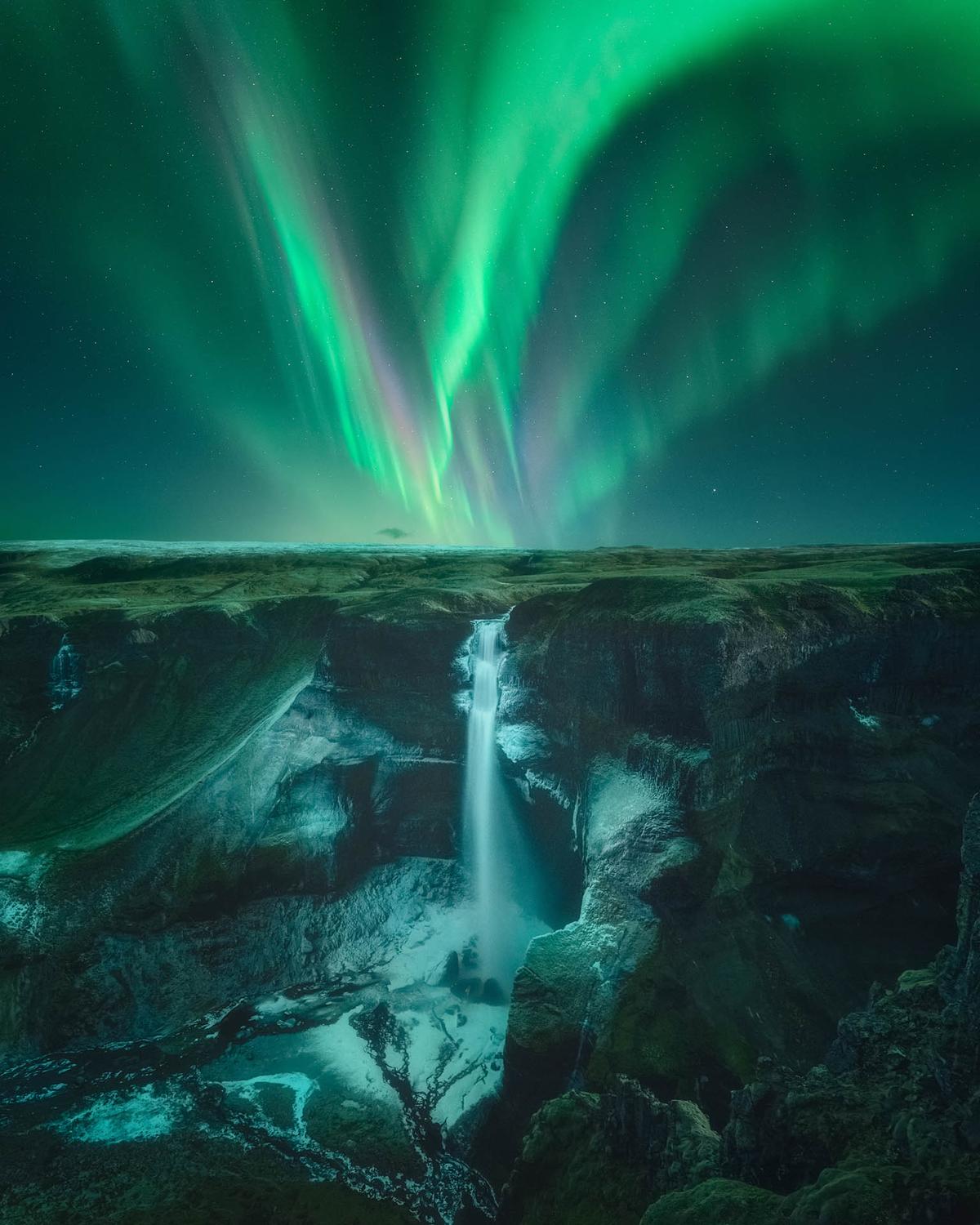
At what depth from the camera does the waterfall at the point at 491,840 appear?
117ft

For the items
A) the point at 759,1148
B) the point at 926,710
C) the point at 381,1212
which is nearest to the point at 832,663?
the point at 926,710

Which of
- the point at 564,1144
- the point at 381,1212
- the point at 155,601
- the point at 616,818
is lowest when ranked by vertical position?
the point at 381,1212

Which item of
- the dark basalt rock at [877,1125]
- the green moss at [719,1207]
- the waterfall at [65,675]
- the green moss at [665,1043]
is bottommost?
the green moss at [665,1043]

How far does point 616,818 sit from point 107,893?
29.6m

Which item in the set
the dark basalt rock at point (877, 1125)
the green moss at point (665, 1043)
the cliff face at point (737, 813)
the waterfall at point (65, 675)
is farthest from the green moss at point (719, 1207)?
the waterfall at point (65, 675)

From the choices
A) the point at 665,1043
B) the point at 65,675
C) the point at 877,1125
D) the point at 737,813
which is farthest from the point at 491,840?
the point at 65,675

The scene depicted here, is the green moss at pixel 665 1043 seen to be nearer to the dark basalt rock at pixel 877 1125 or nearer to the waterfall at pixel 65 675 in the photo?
the dark basalt rock at pixel 877 1125

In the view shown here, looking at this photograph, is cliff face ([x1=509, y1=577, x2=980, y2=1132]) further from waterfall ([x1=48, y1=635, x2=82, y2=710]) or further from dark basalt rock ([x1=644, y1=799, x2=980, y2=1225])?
waterfall ([x1=48, y1=635, x2=82, y2=710])

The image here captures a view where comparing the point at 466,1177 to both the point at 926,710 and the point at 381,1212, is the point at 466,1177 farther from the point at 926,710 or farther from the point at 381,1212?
the point at 926,710

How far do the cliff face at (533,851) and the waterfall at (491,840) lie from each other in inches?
48.4

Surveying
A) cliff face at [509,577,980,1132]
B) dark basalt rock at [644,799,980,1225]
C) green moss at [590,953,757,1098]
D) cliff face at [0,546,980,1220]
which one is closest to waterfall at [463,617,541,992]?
cliff face at [0,546,980,1220]

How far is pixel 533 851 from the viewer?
4031 centimetres

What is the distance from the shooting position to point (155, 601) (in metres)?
67.4

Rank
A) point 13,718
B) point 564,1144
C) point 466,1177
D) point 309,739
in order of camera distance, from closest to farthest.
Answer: point 564,1144 → point 466,1177 → point 309,739 → point 13,718
